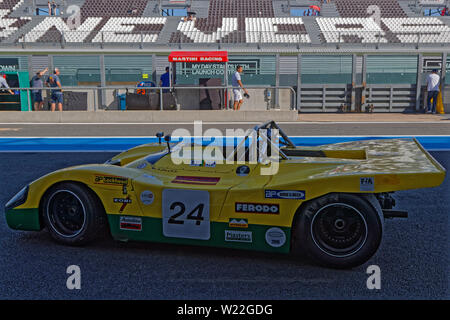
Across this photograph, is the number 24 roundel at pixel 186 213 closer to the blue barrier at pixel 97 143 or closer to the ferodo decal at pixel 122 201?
the ferodo decal at pixel 122 201

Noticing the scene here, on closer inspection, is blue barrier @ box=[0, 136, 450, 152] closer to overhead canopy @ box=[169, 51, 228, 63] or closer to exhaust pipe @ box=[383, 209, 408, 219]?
exhaust pipe @ box=[383, 209, 408, 219]

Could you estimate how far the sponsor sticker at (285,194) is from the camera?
12.5 feet

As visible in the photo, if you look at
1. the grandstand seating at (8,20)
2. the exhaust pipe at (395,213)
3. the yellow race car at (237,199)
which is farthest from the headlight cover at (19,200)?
the grandstand seating at (8,20)

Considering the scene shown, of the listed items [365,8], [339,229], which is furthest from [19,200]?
[365,8]

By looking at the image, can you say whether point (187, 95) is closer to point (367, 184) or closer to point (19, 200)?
point (19, 200)

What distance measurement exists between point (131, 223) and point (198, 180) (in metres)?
0.68

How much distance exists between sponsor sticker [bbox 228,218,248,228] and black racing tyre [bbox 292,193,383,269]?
1.36ft

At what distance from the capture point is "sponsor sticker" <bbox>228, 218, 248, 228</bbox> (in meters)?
3.91

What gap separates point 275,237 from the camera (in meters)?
3.87

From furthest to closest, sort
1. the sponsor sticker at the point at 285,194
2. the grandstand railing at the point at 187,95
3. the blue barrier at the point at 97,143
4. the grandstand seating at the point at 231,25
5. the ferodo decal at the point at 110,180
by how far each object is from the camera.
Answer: the grandstand seating at the point at 231,25 < the grandstand railing at the point at 187,95 < the blue barrier at the point at 97,143 < the ferodo decal at the point at 110,180 < the sponsor sticker at the point at 285,194

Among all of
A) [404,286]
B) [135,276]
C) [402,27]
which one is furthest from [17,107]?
[402,27]

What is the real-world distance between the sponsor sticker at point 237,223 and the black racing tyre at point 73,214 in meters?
1.16

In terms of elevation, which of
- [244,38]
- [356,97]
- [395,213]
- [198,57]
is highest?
[244,38]
